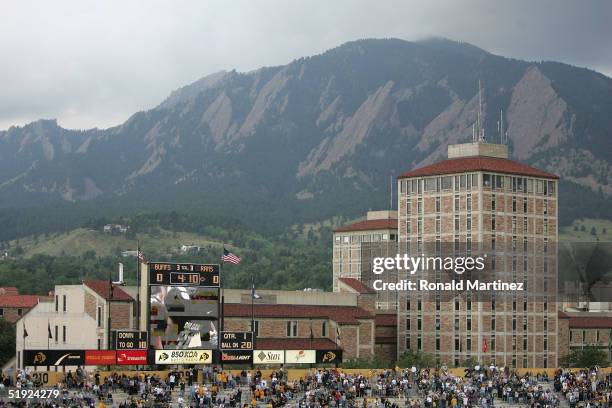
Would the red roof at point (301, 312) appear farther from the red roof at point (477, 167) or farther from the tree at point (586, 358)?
the tree at point (586, 358)

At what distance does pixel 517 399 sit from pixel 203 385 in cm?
2803

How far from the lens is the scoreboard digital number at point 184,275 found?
12200 cm

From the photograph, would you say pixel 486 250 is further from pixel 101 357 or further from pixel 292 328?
pixel 101 357

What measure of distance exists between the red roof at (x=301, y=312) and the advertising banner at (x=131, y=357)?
31792 mm

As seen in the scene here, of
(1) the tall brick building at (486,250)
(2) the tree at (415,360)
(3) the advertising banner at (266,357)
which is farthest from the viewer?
(1) the tall brick building at (486,250)

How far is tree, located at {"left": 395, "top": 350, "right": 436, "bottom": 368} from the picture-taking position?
513 feet

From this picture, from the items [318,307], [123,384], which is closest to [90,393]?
[123,384]

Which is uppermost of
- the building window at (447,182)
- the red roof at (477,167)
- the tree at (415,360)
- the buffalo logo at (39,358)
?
the red roof at (477,167)

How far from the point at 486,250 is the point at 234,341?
53.0 meters

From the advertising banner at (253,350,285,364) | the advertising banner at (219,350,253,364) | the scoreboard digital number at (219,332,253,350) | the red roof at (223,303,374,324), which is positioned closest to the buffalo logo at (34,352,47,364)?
the advertising banner at (219,350,253,364)

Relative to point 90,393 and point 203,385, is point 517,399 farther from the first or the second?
point 90,393

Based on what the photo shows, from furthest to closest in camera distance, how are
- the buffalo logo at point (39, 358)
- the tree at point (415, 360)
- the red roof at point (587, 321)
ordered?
1. the red roof at point (587, 321)
2. the tree at point (415, 360)
3. the buffalo logo at point (39, 358)

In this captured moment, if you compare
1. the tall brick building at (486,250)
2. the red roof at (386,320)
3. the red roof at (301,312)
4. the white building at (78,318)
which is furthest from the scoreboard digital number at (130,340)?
the red roof at (386,320)

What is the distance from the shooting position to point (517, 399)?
410 ft
